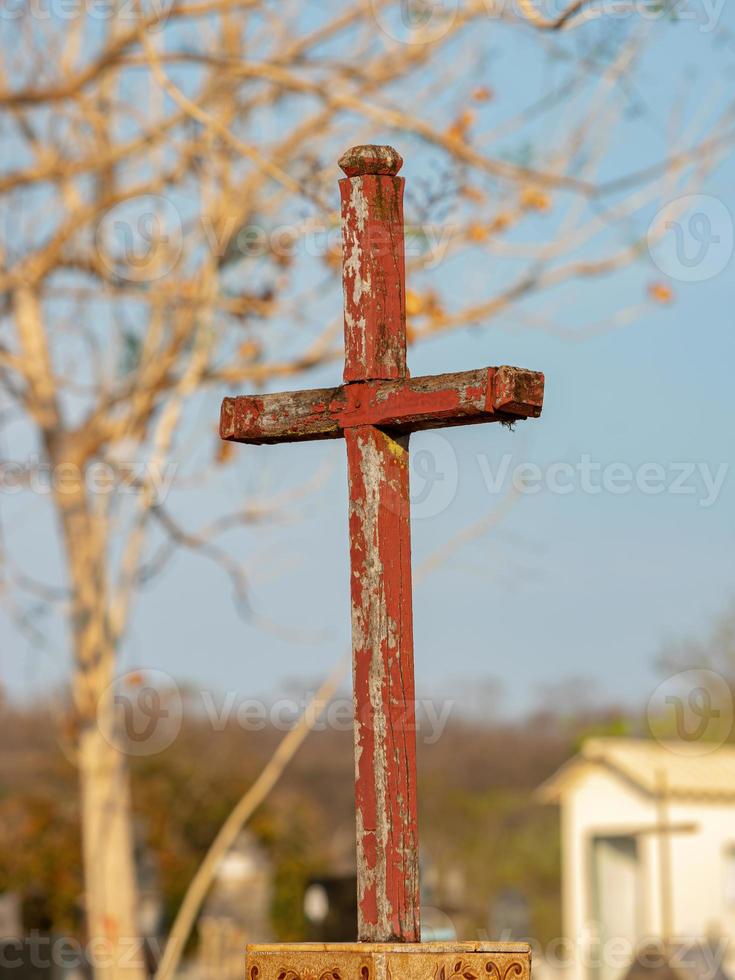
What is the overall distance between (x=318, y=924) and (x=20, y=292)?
6.05 meters

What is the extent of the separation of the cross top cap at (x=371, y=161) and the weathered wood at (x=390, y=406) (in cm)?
51

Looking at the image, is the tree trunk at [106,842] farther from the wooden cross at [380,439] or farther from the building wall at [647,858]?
the building wall at [647,858]

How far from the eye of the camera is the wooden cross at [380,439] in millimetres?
3168

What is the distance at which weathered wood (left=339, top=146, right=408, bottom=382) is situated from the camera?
343 cm

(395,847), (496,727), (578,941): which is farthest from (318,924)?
(496,727)

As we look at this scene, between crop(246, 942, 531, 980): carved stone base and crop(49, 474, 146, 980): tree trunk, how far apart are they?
747 centimetres

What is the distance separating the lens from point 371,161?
3.46 meters

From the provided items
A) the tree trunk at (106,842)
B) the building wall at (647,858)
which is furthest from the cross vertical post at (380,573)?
the building wall at (647,858)

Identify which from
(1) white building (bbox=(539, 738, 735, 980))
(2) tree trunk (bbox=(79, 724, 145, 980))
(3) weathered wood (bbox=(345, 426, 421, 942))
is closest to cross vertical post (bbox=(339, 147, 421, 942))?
(3) weathered wood (bbox=(345, 426, 421, 942))

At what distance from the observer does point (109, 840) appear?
419 inches

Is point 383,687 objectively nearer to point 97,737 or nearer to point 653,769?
point 97,737

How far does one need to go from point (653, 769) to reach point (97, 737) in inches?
439

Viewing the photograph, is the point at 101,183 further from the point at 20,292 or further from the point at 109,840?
the point at 109,840

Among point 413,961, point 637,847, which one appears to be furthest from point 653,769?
point 413,961
